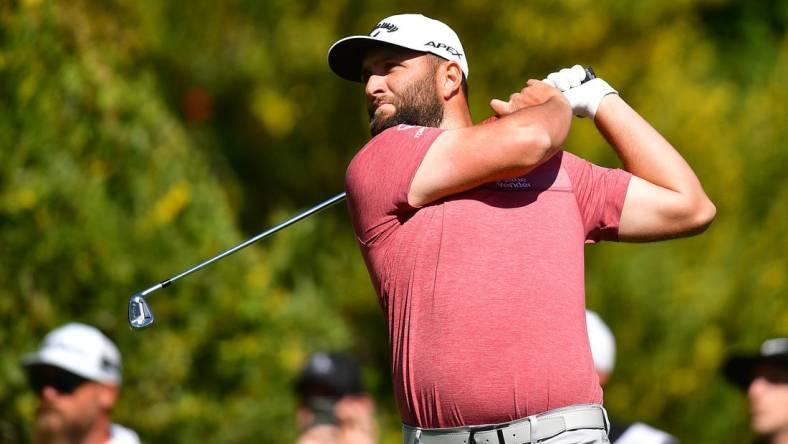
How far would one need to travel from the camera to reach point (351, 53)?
4.26m

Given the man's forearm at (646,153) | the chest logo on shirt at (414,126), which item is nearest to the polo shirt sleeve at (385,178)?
the chest logo on shirt at (414,126)

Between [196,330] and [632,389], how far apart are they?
19.3 ft

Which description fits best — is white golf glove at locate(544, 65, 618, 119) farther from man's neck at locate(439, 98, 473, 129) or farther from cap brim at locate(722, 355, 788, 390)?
cap brim at locate(722, 355, 788, 390)

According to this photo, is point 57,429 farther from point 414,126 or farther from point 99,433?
point 414,126

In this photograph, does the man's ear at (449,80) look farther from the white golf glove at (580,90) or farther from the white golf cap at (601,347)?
the white golf cap at (601,347)

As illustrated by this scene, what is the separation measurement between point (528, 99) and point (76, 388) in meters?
2.83

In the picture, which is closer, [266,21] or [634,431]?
[634,431]

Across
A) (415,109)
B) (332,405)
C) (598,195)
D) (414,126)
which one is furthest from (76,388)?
(598,195)

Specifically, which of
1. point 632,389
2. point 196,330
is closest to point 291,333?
point 196,330

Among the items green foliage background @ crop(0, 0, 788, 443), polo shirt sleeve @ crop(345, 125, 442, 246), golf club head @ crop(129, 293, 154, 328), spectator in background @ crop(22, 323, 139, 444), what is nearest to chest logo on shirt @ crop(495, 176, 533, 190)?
polo shirt sleeve @ crop(345, 125, 442, 246)

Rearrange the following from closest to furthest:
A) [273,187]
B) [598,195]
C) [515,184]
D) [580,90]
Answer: [515,184]
[598,195]
[580,90]
[273,187]

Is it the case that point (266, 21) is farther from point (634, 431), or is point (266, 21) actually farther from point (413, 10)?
point (634, 431)

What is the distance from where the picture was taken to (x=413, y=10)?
1241 cm

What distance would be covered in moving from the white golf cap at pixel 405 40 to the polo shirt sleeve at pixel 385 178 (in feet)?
1.20
